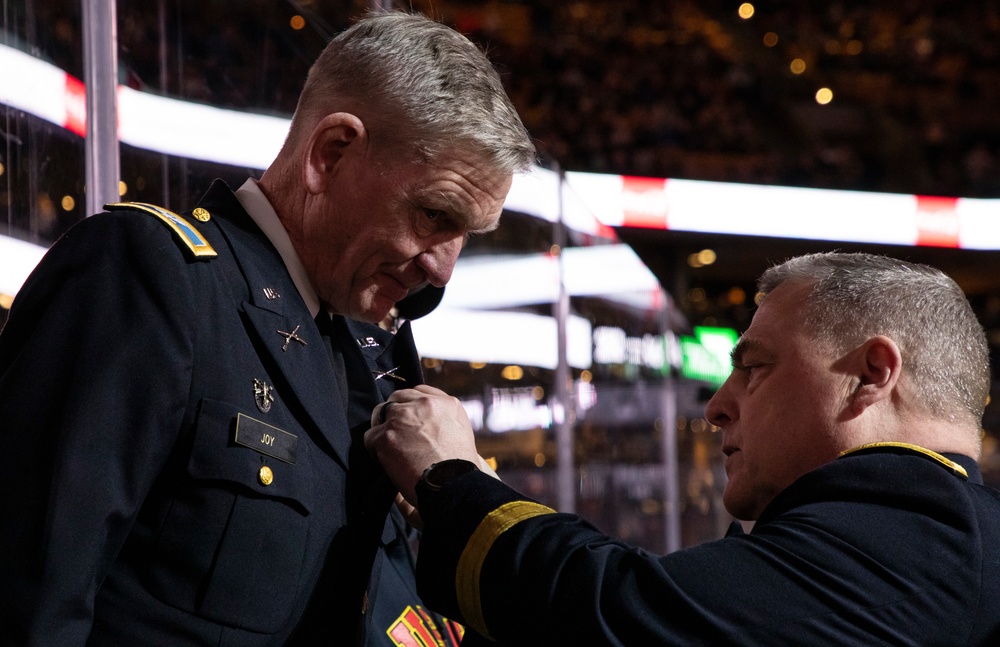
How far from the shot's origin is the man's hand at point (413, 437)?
1.51m

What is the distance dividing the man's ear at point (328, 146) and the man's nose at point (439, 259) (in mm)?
174

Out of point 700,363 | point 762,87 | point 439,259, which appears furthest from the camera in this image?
point 762,87

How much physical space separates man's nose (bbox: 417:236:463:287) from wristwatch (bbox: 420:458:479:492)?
0.27m

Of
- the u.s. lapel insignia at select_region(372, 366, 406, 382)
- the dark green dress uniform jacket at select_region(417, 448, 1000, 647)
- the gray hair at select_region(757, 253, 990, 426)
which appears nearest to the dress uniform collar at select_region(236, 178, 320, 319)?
the u.s. lapel insignia at select_region(372, 366, 406, 382)

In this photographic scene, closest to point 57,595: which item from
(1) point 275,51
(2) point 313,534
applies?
(2) point 313,534

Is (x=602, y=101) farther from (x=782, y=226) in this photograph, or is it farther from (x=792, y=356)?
(x=792, y=356)

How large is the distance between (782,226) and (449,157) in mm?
11837

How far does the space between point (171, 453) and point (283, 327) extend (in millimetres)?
245

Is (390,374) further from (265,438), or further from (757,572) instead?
(757,572)

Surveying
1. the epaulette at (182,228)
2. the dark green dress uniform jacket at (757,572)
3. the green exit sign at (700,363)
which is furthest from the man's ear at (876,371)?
the green exit sign at (700,363)

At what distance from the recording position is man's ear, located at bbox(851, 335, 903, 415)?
162 cm

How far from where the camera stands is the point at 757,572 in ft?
4.55

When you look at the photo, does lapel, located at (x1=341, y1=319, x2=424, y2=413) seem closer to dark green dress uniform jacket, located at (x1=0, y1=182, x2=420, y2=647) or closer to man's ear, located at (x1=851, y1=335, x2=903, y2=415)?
dark green dress uniform jacket, located at (x1=0, y1=182, x2=420, y2=647)

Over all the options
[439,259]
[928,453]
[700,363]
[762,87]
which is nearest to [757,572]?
[928,453]
